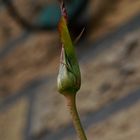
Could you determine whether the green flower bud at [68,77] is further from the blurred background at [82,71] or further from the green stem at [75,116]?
the blurred background at [82,71]

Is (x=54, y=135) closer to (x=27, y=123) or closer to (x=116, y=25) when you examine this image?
(x=27, y=123)

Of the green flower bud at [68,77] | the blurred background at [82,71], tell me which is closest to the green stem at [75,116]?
the green flower bud at [68,77]

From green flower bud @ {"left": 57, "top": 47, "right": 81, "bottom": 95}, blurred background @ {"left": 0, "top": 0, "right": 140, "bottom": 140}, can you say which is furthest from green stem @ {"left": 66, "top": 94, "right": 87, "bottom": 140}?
blurred background @ {"left": 0, "top": 0, "right": 140, "bottom": 140}

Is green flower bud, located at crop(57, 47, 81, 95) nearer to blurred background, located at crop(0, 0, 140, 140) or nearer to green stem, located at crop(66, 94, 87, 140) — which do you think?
green stem, located at crop(66, 94, 87, 140)

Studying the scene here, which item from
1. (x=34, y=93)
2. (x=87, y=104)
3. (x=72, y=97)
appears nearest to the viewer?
(x=72, y=97)

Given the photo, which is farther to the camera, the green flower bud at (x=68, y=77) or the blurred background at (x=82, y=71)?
the blurred background at (x=82, y=71)

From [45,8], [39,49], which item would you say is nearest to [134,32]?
[39,49]

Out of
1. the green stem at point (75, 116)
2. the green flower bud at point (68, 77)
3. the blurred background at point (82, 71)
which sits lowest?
the green stem at point (75, 116)

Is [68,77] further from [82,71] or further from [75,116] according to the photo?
[82,71]
